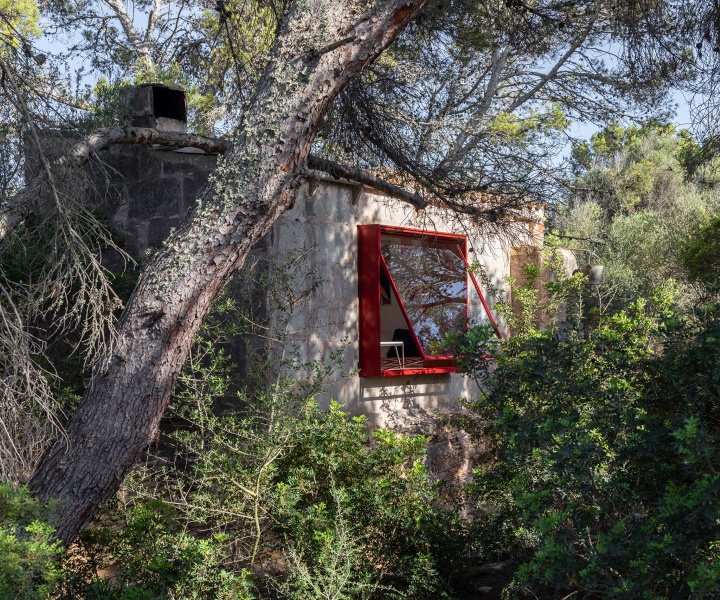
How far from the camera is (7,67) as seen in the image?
4301mm

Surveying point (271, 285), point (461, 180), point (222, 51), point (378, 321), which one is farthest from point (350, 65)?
point (222, 51)

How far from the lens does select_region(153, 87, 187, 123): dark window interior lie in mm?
7203

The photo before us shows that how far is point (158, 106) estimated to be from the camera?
7.20 meters

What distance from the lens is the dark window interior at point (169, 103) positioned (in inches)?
284

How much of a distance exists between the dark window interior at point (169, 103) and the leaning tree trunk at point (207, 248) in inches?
118

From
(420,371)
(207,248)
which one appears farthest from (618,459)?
(420,371)

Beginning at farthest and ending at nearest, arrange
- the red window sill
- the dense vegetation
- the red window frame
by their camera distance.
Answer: the red window sill
the red window frame
the dense vegetation

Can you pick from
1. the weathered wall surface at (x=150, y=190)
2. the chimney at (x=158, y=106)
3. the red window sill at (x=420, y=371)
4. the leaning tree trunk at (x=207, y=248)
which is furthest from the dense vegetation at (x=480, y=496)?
the chimney at (x=158, y=106)

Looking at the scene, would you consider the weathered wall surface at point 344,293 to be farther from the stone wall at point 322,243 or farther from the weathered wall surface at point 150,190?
the weathered wall surface at point 150,190

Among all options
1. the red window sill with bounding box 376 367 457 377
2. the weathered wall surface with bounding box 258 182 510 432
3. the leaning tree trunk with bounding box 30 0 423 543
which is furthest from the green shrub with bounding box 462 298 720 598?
the red window sill with bounding box 376 367 457 377

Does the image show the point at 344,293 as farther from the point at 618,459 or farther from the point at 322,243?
the point at 618,459

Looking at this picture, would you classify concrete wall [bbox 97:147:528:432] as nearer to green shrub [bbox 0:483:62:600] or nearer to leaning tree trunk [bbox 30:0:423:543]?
leaning tree trunk [bbox 30:0:423:543]

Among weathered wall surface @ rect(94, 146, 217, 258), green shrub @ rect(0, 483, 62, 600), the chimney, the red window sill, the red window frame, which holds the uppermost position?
the chimney

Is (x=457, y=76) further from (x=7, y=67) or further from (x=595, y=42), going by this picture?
(x=7, y=67)
